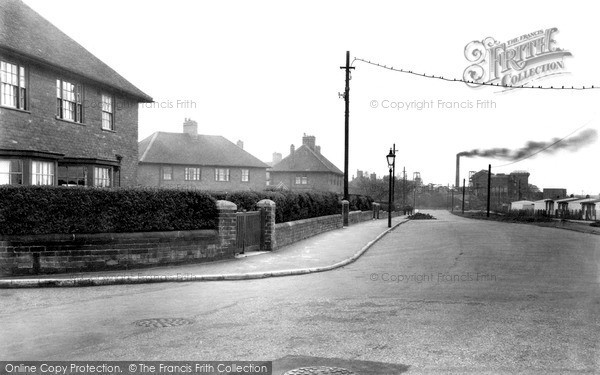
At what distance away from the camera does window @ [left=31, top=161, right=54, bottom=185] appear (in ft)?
54.6

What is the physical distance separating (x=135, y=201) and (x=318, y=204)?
13.2 meters

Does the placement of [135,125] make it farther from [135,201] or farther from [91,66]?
[135,201]

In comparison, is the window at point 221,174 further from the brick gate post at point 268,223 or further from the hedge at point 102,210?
the hedge at point 102,210

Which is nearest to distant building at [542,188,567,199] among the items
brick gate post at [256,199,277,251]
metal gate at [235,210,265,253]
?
brick gate post at [256,199,277,251]

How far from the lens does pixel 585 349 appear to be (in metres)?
5.57

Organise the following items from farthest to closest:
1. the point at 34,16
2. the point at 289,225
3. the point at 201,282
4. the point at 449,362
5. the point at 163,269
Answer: the point at 34,16
the point at 289,225
the point at 163,269
the point at 201,282
the point at 449,362

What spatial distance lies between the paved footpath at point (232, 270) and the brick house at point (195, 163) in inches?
1331

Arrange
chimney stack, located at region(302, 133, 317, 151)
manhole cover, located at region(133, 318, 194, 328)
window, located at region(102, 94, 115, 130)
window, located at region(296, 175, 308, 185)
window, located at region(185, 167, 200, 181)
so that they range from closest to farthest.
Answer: manhole cover, located at region(133, 318, 194, 328), window, located at region(102, 94, 115, 130), window, located at region(185, 167, 200, 181), window, located at region(296, 175, 308, 185), chimney stack, located at region(302, 133, 317, 151)

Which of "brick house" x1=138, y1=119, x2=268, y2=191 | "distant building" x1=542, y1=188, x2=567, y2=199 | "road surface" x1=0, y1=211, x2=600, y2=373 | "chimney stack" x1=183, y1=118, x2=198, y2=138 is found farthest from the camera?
"distant building" x1=542, y1=188, x2=567, y2=199

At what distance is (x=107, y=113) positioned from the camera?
71.1ft

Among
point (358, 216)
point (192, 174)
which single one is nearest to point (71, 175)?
point (358, 216)

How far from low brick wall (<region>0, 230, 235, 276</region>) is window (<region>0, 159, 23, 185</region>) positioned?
561 centimetres

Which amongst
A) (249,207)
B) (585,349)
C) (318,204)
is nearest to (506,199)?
(318,204)

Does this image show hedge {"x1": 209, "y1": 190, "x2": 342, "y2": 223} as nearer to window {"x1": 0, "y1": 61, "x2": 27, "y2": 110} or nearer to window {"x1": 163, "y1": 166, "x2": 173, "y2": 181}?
window {"x1": 0, "y1": 61, "x2": 27, "y2": 110}
